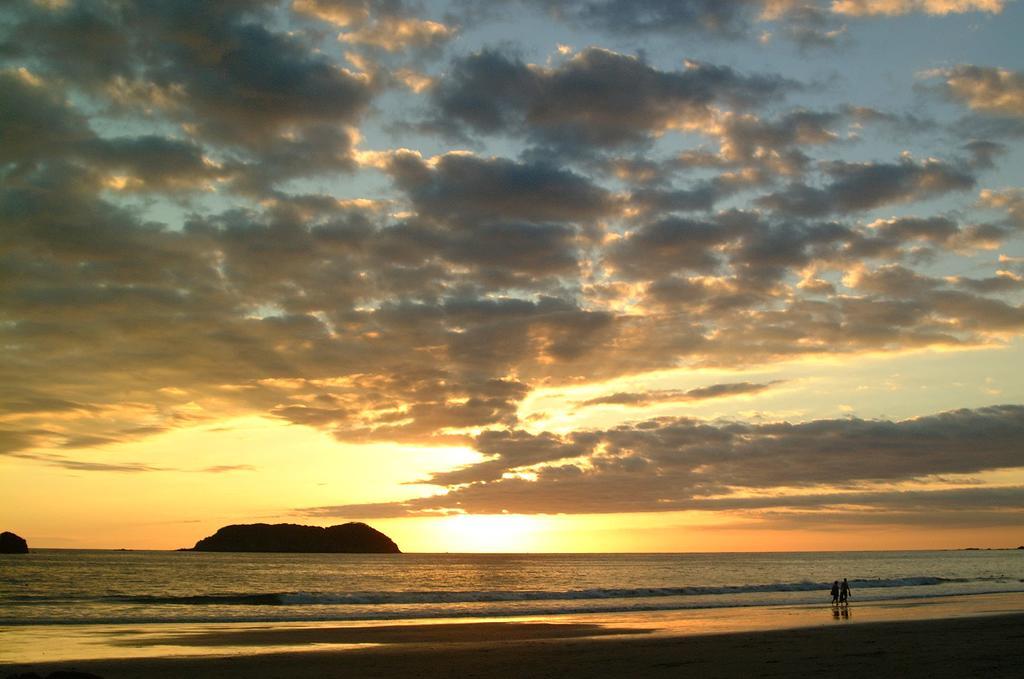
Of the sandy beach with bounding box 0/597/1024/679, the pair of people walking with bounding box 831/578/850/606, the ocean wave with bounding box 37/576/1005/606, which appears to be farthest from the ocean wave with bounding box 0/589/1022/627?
the sandy beach with bounding box 0/597/1024/679

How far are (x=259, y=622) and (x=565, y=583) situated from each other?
56.9m

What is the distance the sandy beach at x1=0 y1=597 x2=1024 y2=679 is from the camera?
73.9 ft

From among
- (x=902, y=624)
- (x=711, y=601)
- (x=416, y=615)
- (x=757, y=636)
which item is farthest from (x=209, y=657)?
(x=711, y=601)

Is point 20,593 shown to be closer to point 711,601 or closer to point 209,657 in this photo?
point 209,657

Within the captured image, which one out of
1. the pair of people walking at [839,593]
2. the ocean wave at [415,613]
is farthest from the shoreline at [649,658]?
the pair of people walking at [839,593]

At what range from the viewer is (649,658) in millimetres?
25484

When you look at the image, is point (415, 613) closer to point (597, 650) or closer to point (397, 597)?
point (397, 597)

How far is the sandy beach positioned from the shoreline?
4 cm

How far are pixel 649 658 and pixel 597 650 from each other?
11.9ft

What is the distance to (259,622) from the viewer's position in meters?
46.3

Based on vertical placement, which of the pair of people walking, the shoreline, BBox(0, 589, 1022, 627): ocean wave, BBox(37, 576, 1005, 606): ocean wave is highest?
the shoreline

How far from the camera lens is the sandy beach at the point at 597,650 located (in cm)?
2253

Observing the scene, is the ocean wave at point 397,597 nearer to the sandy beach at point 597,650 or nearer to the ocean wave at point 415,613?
the ocean wave at point 415,613

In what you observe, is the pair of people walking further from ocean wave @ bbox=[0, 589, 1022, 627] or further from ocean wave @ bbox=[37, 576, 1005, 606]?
ocean wave @ bbox=[37, 576, 1005, 606]
